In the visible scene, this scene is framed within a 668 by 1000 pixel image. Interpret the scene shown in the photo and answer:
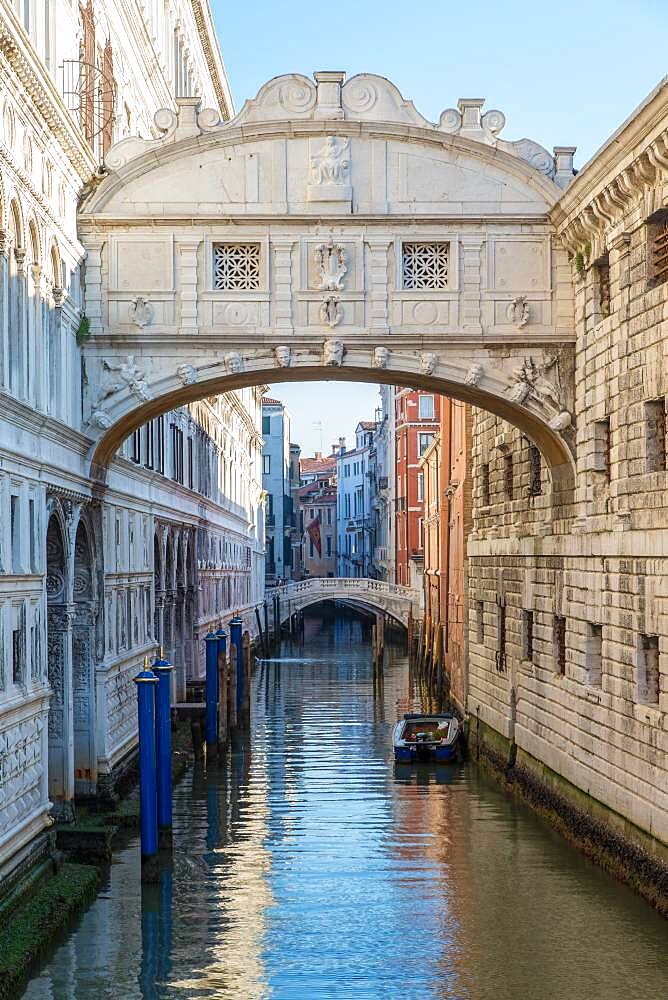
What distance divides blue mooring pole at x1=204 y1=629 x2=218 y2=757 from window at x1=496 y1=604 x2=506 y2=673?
16.3 ft

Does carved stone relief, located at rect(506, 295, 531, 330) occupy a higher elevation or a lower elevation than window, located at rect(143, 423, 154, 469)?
higher

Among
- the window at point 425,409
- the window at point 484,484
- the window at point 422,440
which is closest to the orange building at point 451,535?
the window at point 484,484

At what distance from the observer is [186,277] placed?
1819 cm

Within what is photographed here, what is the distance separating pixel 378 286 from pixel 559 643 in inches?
196

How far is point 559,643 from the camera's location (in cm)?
1909

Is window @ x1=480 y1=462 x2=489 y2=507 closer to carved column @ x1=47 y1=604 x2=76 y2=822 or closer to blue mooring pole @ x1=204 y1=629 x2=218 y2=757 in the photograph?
blue mooring pole @ x1=204 y1=629 x2=218 y2=757

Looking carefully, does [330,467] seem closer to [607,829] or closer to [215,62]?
[215,62]

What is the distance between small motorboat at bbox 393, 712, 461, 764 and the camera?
947 inches

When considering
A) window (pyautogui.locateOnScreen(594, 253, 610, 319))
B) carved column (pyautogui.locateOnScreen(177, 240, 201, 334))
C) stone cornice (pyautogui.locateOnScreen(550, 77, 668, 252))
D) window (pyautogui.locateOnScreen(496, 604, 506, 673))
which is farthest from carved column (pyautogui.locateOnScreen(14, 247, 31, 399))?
window (pyautogui.locateOnScreen(496, 604, 506, 673))

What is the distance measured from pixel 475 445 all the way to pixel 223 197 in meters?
9.50

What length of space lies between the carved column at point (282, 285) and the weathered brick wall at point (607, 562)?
11.1 ft

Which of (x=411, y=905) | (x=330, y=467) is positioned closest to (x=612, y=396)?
(x=411, y=905)

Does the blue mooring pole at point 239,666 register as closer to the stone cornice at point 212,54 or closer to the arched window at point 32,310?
the stone cornice at point 212,54

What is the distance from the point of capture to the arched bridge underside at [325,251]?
1808cm
